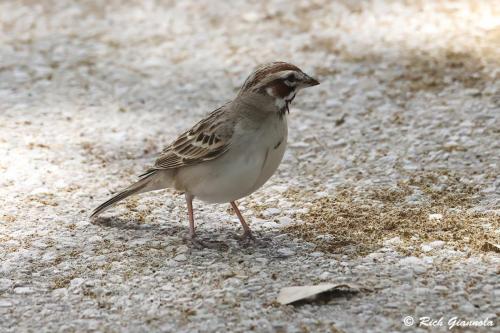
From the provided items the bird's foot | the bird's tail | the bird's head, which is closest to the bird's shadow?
the bird's foot

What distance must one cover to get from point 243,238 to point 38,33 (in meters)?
5.77

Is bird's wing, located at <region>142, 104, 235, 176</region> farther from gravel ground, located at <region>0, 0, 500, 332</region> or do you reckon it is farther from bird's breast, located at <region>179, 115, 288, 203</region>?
gravel ground, located at <region>0, 0, 500, 332</region>

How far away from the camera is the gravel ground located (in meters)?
5.00

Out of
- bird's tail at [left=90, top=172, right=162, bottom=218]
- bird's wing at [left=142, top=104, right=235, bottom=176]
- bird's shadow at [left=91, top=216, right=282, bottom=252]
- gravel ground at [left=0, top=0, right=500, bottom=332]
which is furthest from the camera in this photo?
bird's tail at [left=90, top=172, right=162, bottom=218]

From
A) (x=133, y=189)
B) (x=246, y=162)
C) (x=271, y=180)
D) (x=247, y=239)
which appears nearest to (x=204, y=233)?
(x=247, y=239)

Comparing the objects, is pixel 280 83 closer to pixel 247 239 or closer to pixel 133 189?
pixel 247 239

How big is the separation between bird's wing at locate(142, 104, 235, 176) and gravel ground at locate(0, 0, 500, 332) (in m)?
0.54

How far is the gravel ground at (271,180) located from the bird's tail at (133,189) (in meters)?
0.16

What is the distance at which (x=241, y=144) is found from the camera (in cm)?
561

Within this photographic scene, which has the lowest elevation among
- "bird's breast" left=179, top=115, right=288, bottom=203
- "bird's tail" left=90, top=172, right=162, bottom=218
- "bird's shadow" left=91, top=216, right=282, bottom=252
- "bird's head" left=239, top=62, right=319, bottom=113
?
"bird's shadow" left=91, top=216, right=282, bottom=252

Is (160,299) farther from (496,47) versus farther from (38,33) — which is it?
(38,33)

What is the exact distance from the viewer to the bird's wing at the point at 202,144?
5719 mm

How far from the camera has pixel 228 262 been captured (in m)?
5.57

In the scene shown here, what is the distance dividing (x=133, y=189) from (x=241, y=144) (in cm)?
108
